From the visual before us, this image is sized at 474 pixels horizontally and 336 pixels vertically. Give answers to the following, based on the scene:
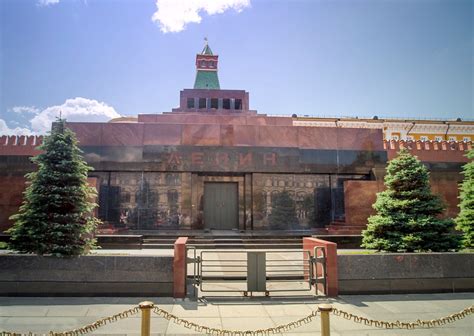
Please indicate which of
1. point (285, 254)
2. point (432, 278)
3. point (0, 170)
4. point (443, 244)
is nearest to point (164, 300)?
point (285, 254)

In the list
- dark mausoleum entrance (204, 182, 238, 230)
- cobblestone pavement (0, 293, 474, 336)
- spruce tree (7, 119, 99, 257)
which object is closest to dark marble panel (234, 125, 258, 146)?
dark mausoleum entrance (204, 182, 238, 230)

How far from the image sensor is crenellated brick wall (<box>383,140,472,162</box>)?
19.8 metres

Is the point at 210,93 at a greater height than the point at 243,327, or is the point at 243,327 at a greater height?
the point at 210,93

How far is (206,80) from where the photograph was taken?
34.3m

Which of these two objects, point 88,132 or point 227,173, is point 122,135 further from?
point 227,173

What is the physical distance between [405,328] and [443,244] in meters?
4.75

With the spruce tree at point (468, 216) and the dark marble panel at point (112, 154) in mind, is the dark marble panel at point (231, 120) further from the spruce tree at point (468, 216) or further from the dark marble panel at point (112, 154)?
the spruce tree at point (468, 216)

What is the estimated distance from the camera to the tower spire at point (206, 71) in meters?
33.9

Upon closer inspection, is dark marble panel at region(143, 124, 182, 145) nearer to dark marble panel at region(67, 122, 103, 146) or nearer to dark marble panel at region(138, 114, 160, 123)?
dark marble panel at region(67, 122, 103, 146)

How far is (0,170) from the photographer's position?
1670 centimetres

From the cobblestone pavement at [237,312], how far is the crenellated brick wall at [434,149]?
42.9ft

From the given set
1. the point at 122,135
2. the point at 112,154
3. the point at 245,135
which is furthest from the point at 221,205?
the point at 122,135

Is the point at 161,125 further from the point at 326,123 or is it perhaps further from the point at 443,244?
the point at 326,123

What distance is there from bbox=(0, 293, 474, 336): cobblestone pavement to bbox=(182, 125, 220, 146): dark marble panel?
1137cm
